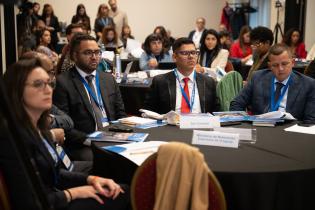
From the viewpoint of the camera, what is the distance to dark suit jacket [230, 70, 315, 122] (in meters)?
3.24

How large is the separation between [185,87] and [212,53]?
7.74 ft

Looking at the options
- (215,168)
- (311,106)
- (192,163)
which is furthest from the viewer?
(311,106)

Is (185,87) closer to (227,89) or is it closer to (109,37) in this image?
(227,89)

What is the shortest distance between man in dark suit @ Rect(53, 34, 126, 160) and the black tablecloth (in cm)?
89

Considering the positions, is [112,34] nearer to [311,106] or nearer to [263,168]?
[311,106]

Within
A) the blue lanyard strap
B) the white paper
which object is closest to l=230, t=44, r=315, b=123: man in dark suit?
the white paper

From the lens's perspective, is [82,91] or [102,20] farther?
[102,20]

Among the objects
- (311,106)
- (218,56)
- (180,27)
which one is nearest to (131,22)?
(180,27)

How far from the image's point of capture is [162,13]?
13695mm

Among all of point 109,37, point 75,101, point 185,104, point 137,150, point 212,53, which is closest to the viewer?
point 137,150

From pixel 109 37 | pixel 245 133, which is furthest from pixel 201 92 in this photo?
pixel 109 37

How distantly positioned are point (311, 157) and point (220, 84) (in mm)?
1920

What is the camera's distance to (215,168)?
1984 mm

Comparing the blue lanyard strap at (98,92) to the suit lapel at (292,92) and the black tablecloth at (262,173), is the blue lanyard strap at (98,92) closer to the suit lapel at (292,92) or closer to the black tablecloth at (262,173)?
the black tablecloth at (262,173)
